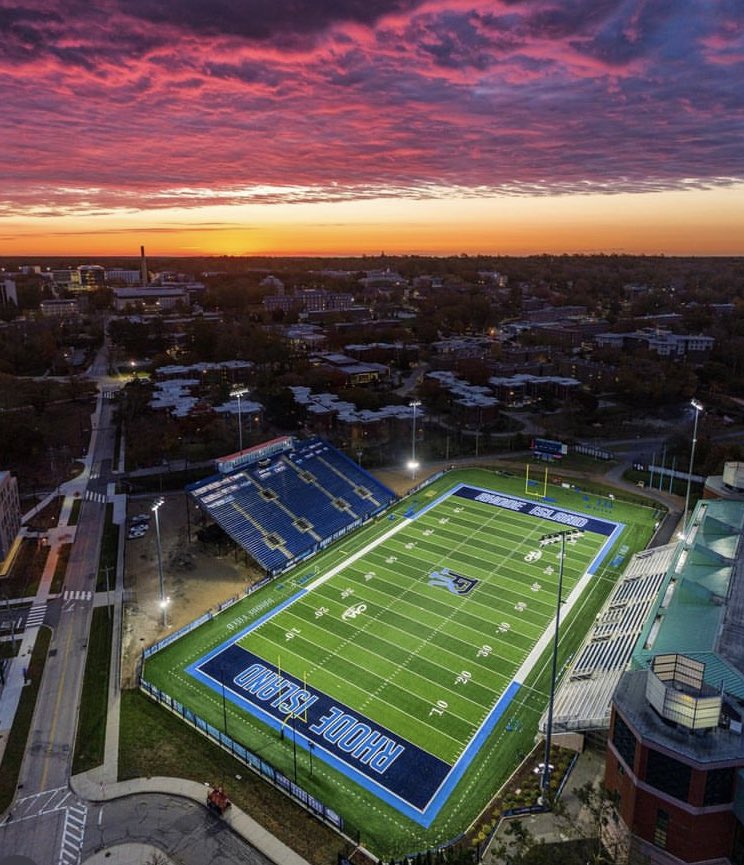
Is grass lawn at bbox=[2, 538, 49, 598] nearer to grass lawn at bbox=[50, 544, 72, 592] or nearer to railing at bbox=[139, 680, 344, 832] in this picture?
grass lawn at bbox=[50, 544, 72, 592]

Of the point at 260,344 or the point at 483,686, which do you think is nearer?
the point at 483,686

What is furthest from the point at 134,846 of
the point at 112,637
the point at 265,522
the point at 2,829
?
the point at 265,522

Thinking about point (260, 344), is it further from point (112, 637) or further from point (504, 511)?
point (112, 637)

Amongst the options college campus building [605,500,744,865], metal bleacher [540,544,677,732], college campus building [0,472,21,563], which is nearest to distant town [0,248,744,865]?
college campus building [605,500,744,865]

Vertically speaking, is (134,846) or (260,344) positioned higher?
(260,344)

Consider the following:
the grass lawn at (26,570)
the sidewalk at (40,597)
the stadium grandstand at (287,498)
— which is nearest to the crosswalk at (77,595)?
the sidewalk at (40,597)

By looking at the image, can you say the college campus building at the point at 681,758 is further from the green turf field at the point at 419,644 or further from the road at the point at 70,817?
the road at the point at 70,817

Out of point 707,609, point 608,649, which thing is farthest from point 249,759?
point 707,609

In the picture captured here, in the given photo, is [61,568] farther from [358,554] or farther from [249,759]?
[249,759]
